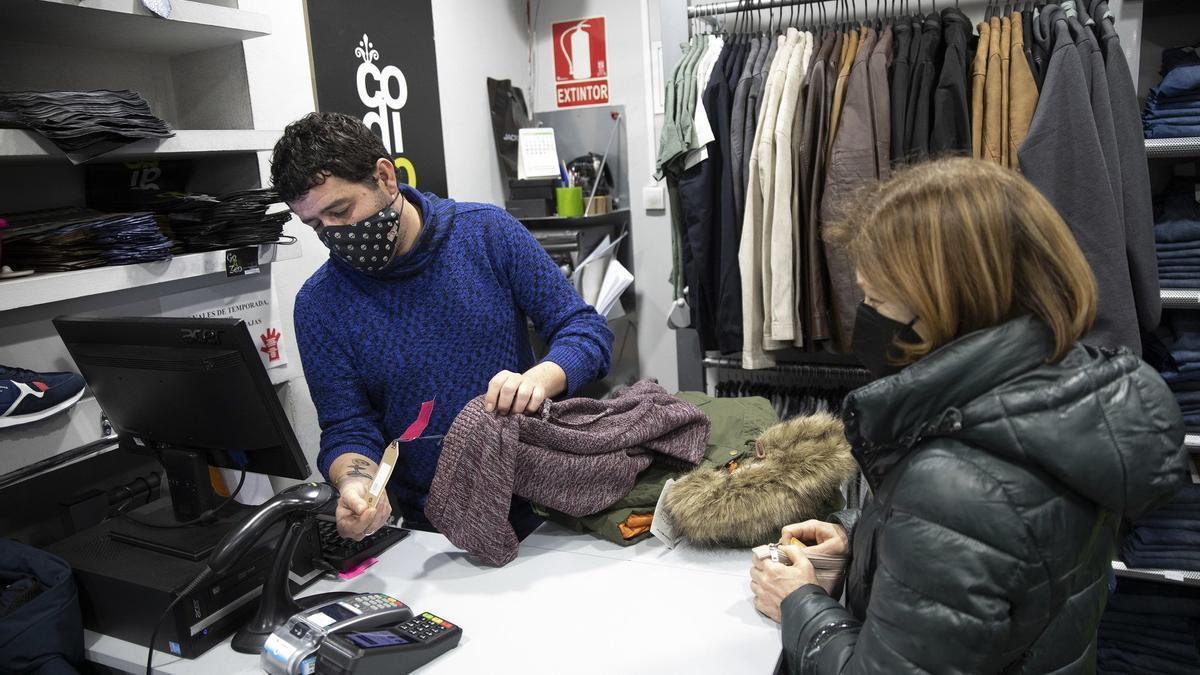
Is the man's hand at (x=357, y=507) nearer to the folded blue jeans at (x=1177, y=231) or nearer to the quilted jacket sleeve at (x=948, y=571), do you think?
the quilted jacket sleeve at (x=948, y=571)

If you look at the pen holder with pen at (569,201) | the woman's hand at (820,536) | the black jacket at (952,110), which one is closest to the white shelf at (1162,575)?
the black jacket at (952,110)

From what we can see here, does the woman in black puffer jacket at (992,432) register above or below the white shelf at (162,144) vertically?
below

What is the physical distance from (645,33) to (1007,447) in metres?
3.19

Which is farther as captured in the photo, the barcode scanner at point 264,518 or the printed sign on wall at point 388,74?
the printed sign on wall at point 388,74

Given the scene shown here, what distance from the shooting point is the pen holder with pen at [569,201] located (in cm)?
348

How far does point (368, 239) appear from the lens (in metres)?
1.70

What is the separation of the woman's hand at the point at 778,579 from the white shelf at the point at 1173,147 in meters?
1.89

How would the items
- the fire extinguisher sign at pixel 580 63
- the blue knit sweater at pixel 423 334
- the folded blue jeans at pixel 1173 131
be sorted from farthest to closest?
1. the fire extinguisher sign at pixel 580 63
2. the folded blue jeans at pixel 1173 131
3. the blue knit sweater at pixel 423 334

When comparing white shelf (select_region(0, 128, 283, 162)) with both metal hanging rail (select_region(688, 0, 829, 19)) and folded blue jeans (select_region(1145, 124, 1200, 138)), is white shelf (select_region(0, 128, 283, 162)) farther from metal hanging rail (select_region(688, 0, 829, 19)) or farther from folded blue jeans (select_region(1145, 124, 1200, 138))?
folded blue jeans (select_region(1145, 124, 1200, 138))

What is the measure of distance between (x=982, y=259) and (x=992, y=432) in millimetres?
199

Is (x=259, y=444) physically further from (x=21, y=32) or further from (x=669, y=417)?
(x=21, y=32)

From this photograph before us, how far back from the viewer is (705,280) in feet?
9.29

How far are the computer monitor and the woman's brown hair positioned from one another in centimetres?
102

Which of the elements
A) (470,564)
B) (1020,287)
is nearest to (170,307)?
(470,564)
